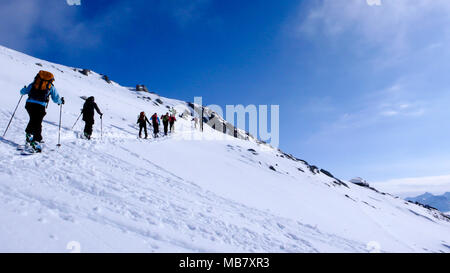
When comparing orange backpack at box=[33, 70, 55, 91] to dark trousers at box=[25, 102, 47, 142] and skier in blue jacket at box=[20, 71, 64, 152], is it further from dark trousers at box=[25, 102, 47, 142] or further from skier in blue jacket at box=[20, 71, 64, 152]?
dark trousers at box=[25, 102, 47, 142]

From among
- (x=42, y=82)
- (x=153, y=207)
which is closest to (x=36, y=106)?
(x=42, y=82)

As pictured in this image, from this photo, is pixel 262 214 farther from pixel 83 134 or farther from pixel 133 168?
pixel 83 134

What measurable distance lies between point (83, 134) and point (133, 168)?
5.28 meters

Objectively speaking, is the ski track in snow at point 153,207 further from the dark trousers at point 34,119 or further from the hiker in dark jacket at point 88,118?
the hiker in dark jacket at point 88,118

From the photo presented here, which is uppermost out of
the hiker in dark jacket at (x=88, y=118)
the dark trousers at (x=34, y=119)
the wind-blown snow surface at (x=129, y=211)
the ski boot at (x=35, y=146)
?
the hiker in dark jacket at (x=88, y=118)

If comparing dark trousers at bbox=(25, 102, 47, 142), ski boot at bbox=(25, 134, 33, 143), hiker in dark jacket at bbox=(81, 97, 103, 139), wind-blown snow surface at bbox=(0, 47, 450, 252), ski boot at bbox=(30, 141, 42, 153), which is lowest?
wind-blown snow surface at bbox=(0, 47, 450, 252)

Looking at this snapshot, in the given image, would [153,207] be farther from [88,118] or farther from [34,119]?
[88,118]

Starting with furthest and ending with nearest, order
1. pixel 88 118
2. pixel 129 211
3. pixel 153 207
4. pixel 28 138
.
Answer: pixel 88 118
pixel 28 138
pixel 153 207
pixel 129 211

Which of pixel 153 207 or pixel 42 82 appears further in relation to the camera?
pixel 42 82

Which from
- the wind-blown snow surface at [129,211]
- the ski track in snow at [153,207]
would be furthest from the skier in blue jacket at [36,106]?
the ski track in snow at [153,207]

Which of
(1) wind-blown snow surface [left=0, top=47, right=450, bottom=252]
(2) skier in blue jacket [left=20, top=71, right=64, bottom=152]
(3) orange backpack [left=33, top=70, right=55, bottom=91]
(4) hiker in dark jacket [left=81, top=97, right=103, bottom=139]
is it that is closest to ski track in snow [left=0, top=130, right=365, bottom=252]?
(1) wind-blown snow surface [left=0, top=47, right=450, bottom=252]
